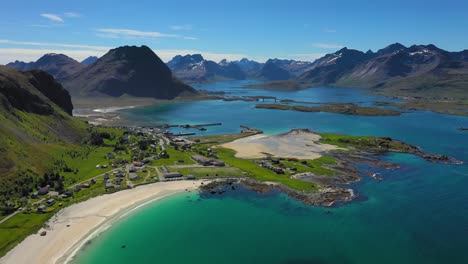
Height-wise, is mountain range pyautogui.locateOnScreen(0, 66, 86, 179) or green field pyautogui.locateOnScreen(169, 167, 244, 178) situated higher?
mountain range pyautogui.locateOnScreen(0, 66, 86, 179)

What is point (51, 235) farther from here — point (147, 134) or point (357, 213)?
point (147, 134)

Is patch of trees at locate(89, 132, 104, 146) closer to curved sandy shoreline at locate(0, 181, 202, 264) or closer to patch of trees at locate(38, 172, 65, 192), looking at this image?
patch of trees at locate(38, 172, 65, 192)

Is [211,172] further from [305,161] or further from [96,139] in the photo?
[96,139]

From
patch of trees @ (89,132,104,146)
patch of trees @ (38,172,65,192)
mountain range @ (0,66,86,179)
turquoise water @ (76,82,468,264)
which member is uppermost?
mountain range @ (0,66,86,179)

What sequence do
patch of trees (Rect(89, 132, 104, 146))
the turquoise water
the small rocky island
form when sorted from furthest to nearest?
patch of trees (Rect(89, 132, 104, 146)) < the small rocky island < the turquoise water

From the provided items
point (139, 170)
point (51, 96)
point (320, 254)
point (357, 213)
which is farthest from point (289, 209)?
point (51, 96)

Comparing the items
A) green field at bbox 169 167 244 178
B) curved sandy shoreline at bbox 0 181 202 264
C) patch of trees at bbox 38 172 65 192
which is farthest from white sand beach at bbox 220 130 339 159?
patch of trees at bbox 38 172 65 192

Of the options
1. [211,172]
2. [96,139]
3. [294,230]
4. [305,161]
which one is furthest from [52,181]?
[305,161]
